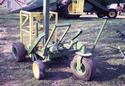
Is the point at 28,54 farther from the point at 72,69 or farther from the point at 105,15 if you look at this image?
the point at 105,15

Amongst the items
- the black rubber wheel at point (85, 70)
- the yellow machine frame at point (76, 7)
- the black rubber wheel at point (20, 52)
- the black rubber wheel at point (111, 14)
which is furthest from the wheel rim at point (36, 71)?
the black rubber wheel at point (111, 14)

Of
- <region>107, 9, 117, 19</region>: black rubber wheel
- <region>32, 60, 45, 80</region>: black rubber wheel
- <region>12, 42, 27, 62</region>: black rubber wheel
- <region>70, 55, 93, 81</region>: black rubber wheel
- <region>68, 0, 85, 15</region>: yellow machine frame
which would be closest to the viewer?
<region>70, 55, 93, 81</region>: black rubber wheel

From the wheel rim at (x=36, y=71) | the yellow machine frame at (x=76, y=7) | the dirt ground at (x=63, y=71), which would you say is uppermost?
the yellow machine frame at (x=76, y=7)

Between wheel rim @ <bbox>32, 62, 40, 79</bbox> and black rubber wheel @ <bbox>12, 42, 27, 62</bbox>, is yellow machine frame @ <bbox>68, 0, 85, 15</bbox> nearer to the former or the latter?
black rubber wheel @ <bbox>12, 42, 27, 62</bbox>

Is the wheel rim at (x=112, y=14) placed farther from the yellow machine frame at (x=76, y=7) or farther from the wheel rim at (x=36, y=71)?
the wheel rim at (x=36, y=71)

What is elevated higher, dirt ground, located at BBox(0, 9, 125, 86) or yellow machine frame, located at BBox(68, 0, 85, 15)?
yellow machine frame, located at BBox(68, 0, 85, 15)

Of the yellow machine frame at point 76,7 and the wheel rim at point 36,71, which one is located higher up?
the yellow machine frame at point 76,7

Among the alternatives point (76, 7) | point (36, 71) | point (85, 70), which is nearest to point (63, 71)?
point (36, 71)

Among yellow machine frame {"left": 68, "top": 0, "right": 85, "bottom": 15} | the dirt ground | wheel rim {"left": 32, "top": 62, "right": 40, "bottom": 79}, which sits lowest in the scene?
the dirt ground

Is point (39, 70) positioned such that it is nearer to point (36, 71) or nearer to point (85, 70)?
point (36, 71)

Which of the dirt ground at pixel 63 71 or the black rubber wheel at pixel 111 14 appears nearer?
the dirt ground at pixel 63 71

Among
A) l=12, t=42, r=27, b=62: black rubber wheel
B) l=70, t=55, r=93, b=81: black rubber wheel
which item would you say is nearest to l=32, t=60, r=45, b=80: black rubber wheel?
l=70, t=55, r=93, b=81: black rubber wheel

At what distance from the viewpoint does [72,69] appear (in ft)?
22.9

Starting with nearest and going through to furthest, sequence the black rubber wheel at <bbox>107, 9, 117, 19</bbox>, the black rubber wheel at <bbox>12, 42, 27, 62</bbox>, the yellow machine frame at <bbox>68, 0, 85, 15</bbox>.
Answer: the black rubber wheel at <bbox>12, 42, 27, 62</bbox> → the yellow machine frame at <bbox>68, 0, 85, 15</bbox> → the black rubber wheel at <bbox>107, 9, 117, 19</bbox>
